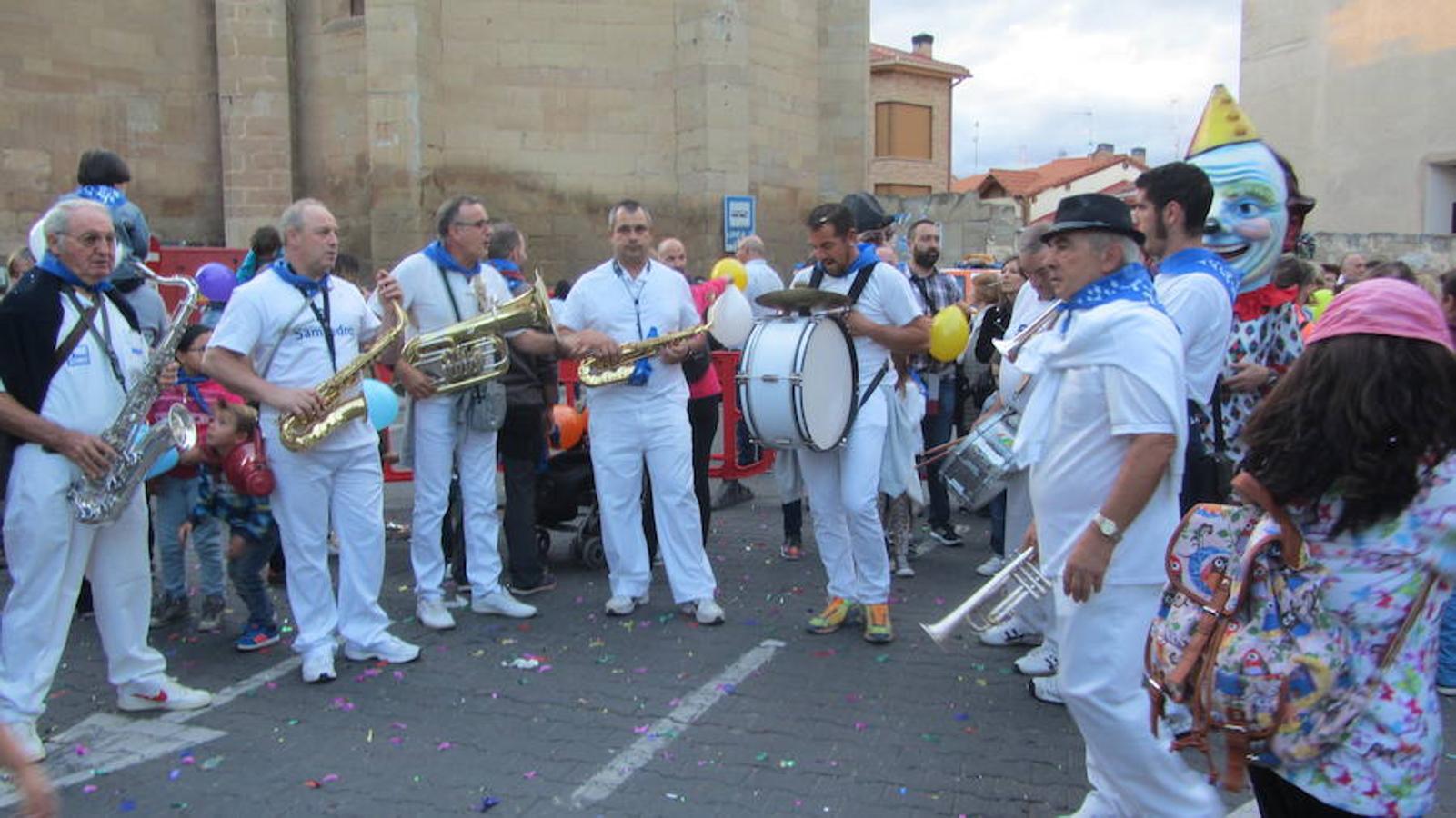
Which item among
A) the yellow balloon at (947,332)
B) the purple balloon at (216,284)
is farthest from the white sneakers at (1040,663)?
the purple balloon at (216,284)

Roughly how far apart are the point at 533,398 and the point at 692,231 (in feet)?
31.4

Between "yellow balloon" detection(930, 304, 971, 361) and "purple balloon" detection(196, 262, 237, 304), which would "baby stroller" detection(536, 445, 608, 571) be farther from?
"purple balloon" detection(196, 262, 237, 304)

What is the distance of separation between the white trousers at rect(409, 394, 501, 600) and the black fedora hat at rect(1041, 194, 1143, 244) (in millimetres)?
3662

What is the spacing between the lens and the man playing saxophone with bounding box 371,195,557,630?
589 cm

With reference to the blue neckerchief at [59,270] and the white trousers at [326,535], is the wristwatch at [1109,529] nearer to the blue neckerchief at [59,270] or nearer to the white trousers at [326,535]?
the white trousers at [326,535]

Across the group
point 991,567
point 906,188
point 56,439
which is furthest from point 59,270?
point 906,188

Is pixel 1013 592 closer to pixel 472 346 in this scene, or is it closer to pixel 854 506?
pixel 854 506

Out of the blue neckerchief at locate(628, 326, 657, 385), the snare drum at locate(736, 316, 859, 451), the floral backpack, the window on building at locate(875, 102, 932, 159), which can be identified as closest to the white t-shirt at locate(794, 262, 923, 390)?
the snare drum at locate(736, 316, 859, 451)

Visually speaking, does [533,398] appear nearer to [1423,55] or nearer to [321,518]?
[321,518]

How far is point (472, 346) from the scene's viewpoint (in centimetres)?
580

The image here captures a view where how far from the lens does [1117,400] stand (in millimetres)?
3076

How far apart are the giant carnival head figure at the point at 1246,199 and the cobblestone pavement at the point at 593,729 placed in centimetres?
219

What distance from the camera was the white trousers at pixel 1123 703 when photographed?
10.1 feet

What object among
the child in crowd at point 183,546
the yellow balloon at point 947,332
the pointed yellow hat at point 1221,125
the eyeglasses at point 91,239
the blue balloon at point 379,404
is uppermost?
the pointed yellow hat at point 1221,125
